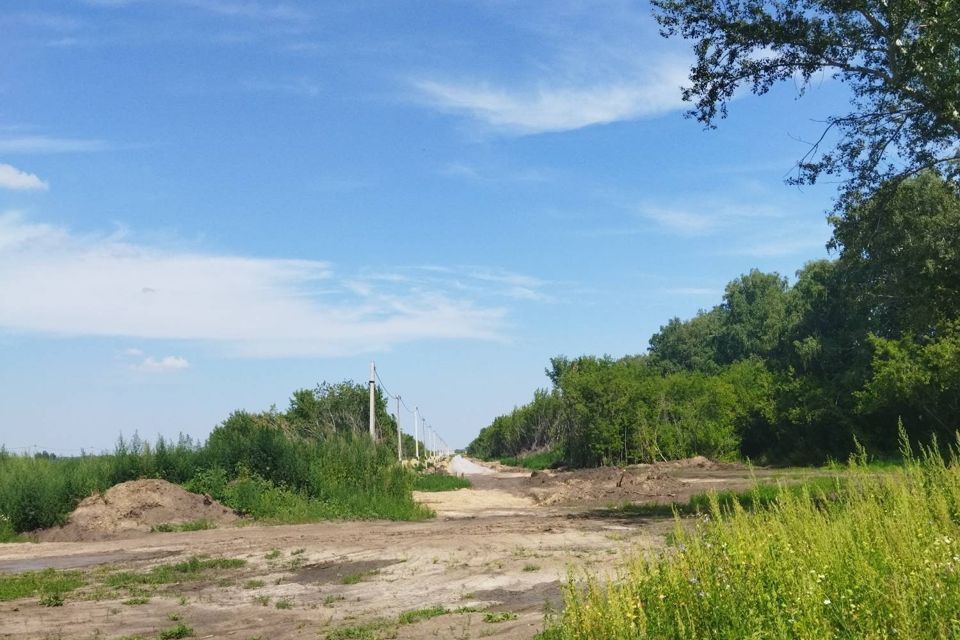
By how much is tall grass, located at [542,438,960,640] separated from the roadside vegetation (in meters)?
18.3

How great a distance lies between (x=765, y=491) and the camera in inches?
831

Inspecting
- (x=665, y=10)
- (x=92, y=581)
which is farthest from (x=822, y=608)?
(x=665, y=10)

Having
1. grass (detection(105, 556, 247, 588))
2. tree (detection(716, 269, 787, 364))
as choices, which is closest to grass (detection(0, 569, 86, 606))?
grass (detection(105, 556, 247, 588))

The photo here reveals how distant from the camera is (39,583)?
1425cm

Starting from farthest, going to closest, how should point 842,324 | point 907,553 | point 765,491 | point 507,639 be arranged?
point 842,324, point 765,491, point 507,639, point 907,553

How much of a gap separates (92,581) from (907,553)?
12649 millimetres

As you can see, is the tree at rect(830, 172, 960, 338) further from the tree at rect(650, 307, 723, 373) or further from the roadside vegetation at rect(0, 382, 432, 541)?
the tree at rect(650, 307, 723, 373)

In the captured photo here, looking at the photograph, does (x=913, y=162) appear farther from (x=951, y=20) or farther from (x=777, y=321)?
(x=777, y=321)

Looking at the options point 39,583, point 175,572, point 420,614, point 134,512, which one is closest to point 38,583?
point 39,583

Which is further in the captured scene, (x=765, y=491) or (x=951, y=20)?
(x=765, y=491)

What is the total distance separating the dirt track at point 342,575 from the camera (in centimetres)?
1019

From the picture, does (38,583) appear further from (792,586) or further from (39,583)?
(792,586)

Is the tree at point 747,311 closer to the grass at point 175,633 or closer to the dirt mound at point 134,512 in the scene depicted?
the dirt mound at point 134,512

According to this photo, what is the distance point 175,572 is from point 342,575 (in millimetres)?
3181
